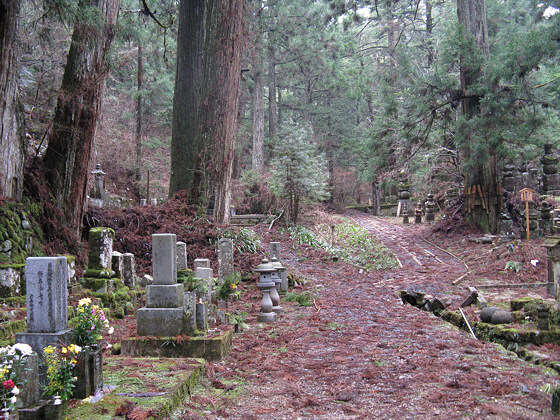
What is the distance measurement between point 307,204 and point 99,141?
10.2 m

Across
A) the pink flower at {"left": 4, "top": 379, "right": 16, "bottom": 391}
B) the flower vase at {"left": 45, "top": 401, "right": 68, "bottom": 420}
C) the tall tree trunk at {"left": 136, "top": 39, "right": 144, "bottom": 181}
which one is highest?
the tall tree trunk at {"left": 136, "top": 39, "right": 144, "bottom": 181}

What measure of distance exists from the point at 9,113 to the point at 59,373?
238 inches

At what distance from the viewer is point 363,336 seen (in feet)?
21.0

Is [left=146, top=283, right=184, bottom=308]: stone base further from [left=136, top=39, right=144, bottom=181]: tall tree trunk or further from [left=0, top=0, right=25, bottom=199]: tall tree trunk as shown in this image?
[left=136, top=39, right=144, bottom=181]: tall tree trunk

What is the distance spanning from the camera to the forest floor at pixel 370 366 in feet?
12.7

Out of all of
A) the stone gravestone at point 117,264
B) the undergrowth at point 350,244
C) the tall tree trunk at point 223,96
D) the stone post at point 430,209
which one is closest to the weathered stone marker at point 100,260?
the stone gravestone at point 117,264

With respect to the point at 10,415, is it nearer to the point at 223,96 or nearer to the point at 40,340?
the point at 40,340

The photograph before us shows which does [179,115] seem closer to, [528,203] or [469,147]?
[469,147]

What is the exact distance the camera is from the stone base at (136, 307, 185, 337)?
17.6 feet

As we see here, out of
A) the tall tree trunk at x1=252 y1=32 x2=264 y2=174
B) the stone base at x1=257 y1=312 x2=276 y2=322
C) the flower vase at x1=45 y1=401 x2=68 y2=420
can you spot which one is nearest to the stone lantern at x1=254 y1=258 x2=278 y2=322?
the stone base at x1=257 y1=312 x2=276 y2=322

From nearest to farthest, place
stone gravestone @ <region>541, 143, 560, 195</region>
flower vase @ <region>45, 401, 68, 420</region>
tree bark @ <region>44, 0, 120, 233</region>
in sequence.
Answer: flower vase @ <region>45, 401, 68, 420</region> < tree bark @ <region>44, 0, 120, 233</region> < stone gravestone @ <region>541, 143, 560, 195</region>

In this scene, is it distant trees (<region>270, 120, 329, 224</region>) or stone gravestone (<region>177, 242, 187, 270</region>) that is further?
distant trees (<region>270, 120, 329, 224</region>)

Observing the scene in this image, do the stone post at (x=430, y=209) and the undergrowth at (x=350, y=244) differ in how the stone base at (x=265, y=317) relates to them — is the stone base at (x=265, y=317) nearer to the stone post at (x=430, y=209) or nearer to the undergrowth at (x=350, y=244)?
the undergrowth at (x=350, y=244)

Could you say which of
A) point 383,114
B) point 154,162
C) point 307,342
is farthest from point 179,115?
point 154,162
